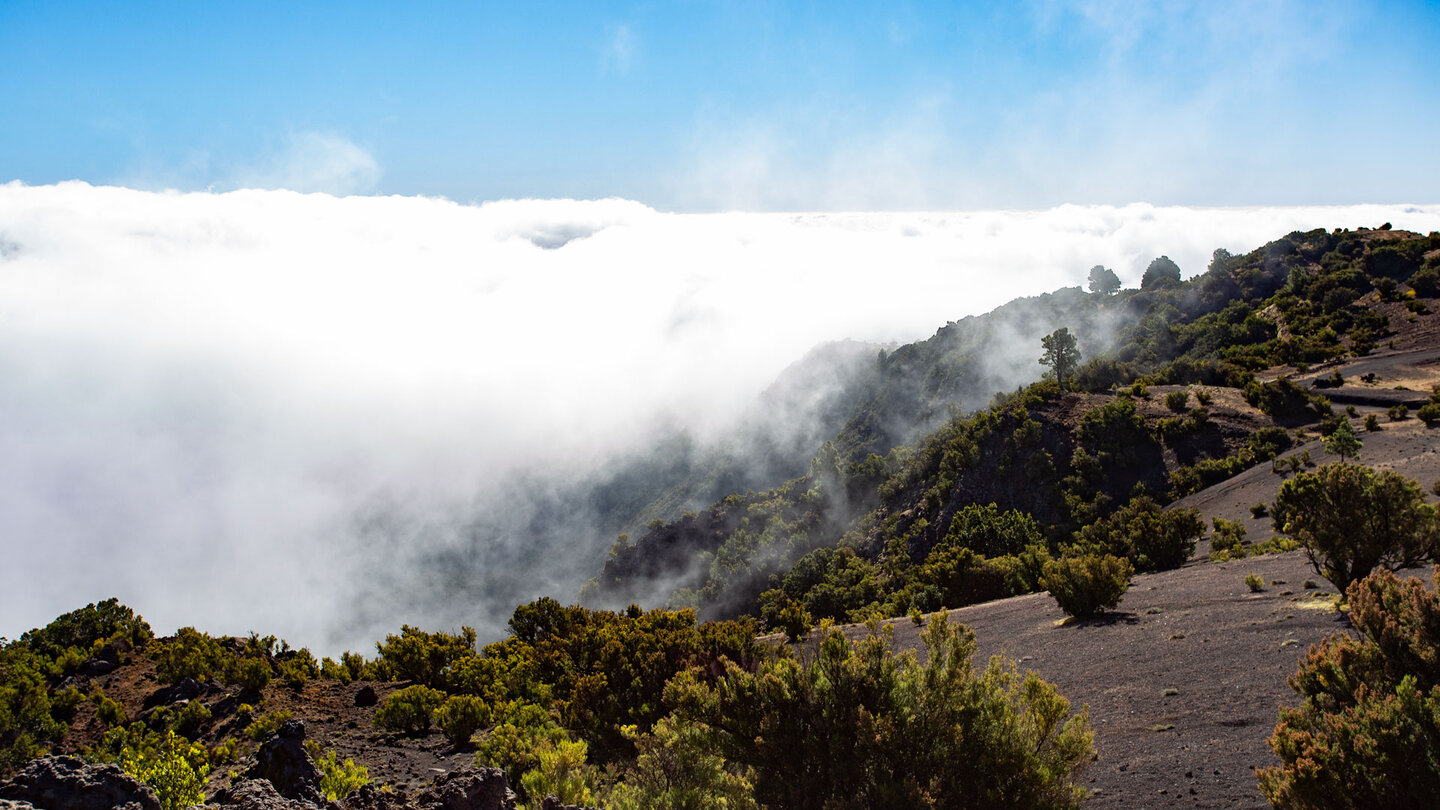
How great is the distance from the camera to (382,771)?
484 inches

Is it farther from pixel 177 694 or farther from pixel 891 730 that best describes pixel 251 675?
pixel 891 730

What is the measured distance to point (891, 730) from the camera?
6559mm

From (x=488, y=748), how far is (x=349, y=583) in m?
189

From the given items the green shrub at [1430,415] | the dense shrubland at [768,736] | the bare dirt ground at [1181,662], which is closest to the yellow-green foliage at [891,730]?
the dense shrubland at [768,736]

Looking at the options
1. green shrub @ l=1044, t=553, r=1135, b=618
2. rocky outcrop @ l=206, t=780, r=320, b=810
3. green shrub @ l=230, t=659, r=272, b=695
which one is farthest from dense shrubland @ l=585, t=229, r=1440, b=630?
rocky outcrop @ l=206, t=780, r=320, b=810

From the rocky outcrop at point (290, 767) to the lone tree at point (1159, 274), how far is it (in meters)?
124

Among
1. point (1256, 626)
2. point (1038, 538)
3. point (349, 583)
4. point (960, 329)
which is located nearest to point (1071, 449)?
point (1038, 538)

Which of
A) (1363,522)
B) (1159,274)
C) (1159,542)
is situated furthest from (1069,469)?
(1159,274)

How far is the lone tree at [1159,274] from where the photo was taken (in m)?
Result: 111

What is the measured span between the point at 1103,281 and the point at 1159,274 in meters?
11.3

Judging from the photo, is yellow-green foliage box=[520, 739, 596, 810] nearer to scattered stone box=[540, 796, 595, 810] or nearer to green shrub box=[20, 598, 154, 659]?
scattered stone box=[540, 796, 595, 810]

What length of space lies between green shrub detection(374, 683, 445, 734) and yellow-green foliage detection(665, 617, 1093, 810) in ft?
31.9

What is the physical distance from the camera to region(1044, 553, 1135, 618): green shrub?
54.5ft

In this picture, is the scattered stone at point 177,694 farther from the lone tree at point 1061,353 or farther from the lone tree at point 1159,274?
the lone tree at point 1159,274
